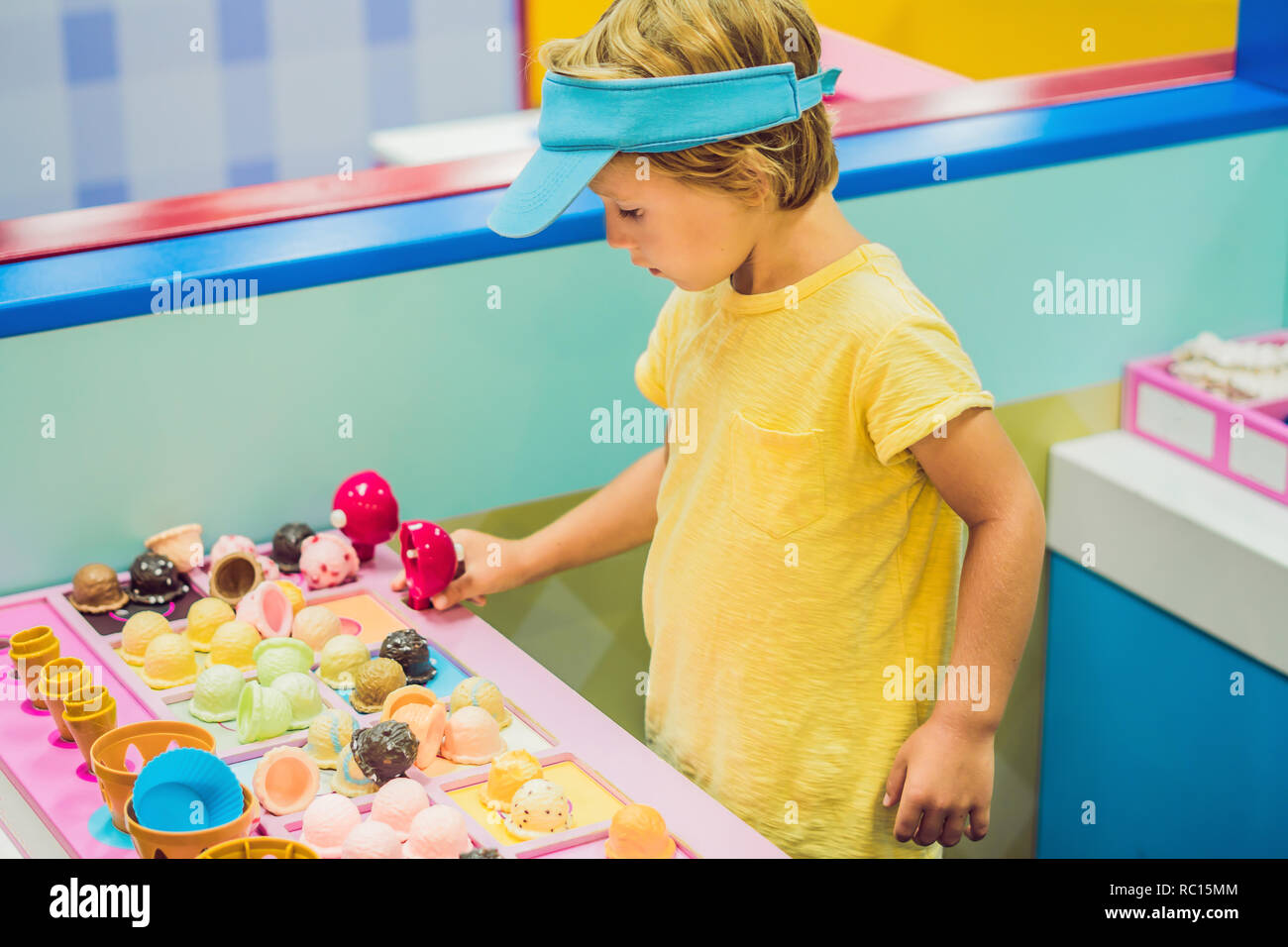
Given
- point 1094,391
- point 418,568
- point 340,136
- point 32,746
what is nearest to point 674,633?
point 418,568

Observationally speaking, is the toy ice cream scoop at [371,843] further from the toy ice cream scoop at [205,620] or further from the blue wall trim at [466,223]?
the blue wall trim at [466,223]

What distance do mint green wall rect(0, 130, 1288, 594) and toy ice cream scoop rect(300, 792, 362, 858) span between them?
50cm

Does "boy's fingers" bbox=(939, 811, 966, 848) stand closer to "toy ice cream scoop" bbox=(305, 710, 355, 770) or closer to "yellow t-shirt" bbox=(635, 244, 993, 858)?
"yellow t-shirt" bbox=(635, 244, 993, 858)

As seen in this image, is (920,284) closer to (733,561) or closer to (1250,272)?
(1250,272)

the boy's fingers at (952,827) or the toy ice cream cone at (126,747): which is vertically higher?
the toy ice cream cone at (126,747)

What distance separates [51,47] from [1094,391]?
9.54ft

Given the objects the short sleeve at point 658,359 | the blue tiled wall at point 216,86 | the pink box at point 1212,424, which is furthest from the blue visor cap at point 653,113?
the blue tiled wall at point 216,86

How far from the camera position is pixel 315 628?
127 cm

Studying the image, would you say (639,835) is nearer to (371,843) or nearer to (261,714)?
(371,843)

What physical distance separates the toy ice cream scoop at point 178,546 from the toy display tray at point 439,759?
0.07 feet

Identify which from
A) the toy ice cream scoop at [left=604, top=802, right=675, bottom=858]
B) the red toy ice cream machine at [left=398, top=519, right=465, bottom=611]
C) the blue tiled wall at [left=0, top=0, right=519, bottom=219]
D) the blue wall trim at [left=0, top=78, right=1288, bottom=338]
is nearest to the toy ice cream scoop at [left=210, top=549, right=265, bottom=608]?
the red toy ice cream machine at [left=398, top=519, right=465, bottom=611]

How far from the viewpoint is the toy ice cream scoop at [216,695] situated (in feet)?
3.84

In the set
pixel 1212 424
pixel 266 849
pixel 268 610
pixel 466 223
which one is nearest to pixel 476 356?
pixel 466 223

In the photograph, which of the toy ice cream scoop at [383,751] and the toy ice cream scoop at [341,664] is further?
the toy ice cream scoop at [341,664]
